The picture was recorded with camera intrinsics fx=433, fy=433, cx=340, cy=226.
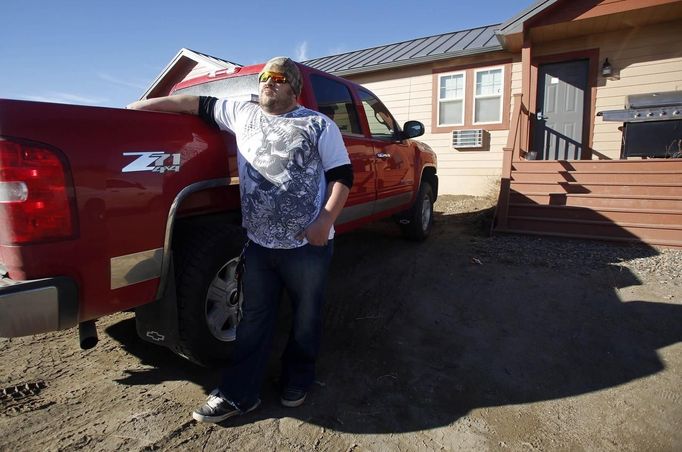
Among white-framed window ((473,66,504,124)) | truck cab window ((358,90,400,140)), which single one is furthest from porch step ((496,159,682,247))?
white-framed window ((473,66,504,124))

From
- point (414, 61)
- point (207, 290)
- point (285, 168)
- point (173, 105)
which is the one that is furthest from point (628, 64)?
point (207, 290)

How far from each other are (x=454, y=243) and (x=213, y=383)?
4.20 meters

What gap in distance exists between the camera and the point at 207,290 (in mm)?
2439

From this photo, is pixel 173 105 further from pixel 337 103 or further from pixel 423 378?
pixel 423 378

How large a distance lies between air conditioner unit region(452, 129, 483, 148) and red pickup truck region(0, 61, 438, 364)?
317 inches

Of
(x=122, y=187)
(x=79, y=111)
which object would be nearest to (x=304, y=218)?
(x=122, y=187)

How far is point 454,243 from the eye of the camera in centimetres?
604

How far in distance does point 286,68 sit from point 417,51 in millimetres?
9858

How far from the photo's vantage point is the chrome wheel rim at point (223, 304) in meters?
2.55

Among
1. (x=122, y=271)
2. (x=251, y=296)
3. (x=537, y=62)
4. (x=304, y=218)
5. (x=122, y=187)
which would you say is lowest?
(x=251, y=296)

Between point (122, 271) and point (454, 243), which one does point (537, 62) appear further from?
point (122, 271)

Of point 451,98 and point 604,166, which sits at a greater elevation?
point 451,98

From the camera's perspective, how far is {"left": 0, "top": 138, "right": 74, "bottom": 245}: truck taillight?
1691 mm

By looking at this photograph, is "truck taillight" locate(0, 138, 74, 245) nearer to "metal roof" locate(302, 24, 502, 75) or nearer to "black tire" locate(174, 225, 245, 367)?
"black tire" locate(174, 225, 245, 367)
